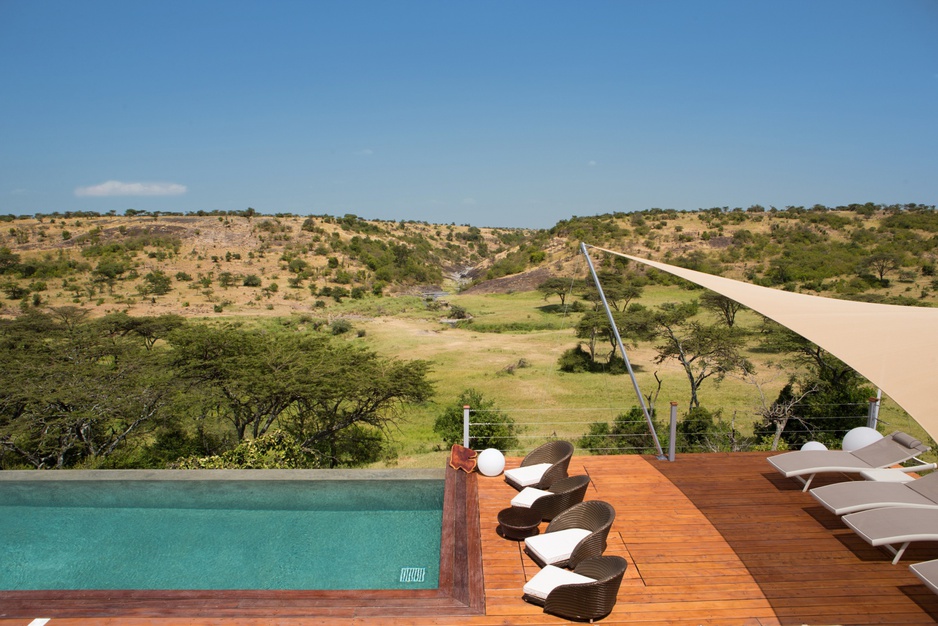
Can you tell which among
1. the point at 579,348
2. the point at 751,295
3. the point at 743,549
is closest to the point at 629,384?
the point at 579,348

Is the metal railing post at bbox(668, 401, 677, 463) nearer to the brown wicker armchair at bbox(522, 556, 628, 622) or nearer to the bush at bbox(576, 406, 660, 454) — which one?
the brown wicker armchair at bbox(522, 556, 628, 622)

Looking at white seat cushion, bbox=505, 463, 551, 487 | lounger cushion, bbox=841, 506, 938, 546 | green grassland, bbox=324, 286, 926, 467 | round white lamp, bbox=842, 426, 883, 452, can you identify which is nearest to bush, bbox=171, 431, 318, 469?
green grassland, bbox=324, 286, 926, 467

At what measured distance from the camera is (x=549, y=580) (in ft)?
16.3

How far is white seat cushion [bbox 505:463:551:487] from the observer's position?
7.04 meters

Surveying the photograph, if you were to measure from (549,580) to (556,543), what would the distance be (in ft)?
1.87

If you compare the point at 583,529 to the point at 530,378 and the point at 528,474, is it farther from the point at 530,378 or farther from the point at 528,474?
the point at 530,378

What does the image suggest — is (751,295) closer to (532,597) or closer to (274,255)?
(532,597)

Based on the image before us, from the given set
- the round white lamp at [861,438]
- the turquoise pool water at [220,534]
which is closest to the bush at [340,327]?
the turquoise pool water at [220,534]

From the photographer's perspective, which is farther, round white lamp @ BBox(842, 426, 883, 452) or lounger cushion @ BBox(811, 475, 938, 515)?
round white lamp @ BBox(842, 426, 883, 452)

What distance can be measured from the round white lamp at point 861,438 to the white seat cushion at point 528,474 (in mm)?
4179

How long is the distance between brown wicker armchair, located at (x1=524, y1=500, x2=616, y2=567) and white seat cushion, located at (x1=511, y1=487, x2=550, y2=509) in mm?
342

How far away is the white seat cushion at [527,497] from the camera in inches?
250

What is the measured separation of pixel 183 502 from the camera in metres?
8.02

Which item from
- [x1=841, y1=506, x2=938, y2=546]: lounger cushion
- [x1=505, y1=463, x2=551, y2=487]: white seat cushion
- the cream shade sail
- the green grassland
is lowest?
the green grassland
